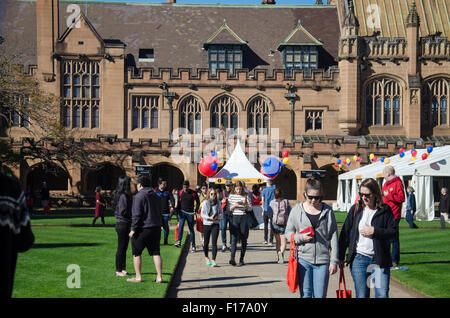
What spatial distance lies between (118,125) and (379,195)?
35.0 metres

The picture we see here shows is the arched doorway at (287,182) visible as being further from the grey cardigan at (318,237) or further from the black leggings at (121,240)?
the grey cardigan at (318,237)

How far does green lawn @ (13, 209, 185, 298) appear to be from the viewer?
8.63m

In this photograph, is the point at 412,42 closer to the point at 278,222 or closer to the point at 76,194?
the point at 76,194

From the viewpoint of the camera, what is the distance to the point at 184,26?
146ft

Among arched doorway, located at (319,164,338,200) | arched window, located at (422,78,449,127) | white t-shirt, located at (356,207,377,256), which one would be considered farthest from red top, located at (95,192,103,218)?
arched window, located at (422,78,449,127)

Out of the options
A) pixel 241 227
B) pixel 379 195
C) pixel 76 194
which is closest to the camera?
pixel 379 195

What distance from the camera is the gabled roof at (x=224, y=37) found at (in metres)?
41.7

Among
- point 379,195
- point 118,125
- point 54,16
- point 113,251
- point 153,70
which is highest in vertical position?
point 54,16

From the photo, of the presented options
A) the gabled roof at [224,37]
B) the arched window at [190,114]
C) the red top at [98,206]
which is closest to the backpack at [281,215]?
the red top at [98,206]

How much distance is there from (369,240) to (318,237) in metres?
0.53

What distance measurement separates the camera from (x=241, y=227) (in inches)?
490

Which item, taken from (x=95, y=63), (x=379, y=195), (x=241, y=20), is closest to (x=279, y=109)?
(x=241, y=20)

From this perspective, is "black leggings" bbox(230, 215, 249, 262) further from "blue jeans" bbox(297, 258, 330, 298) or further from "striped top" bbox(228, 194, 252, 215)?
"blue jeans" bbox(297, 258, 330, 298)
